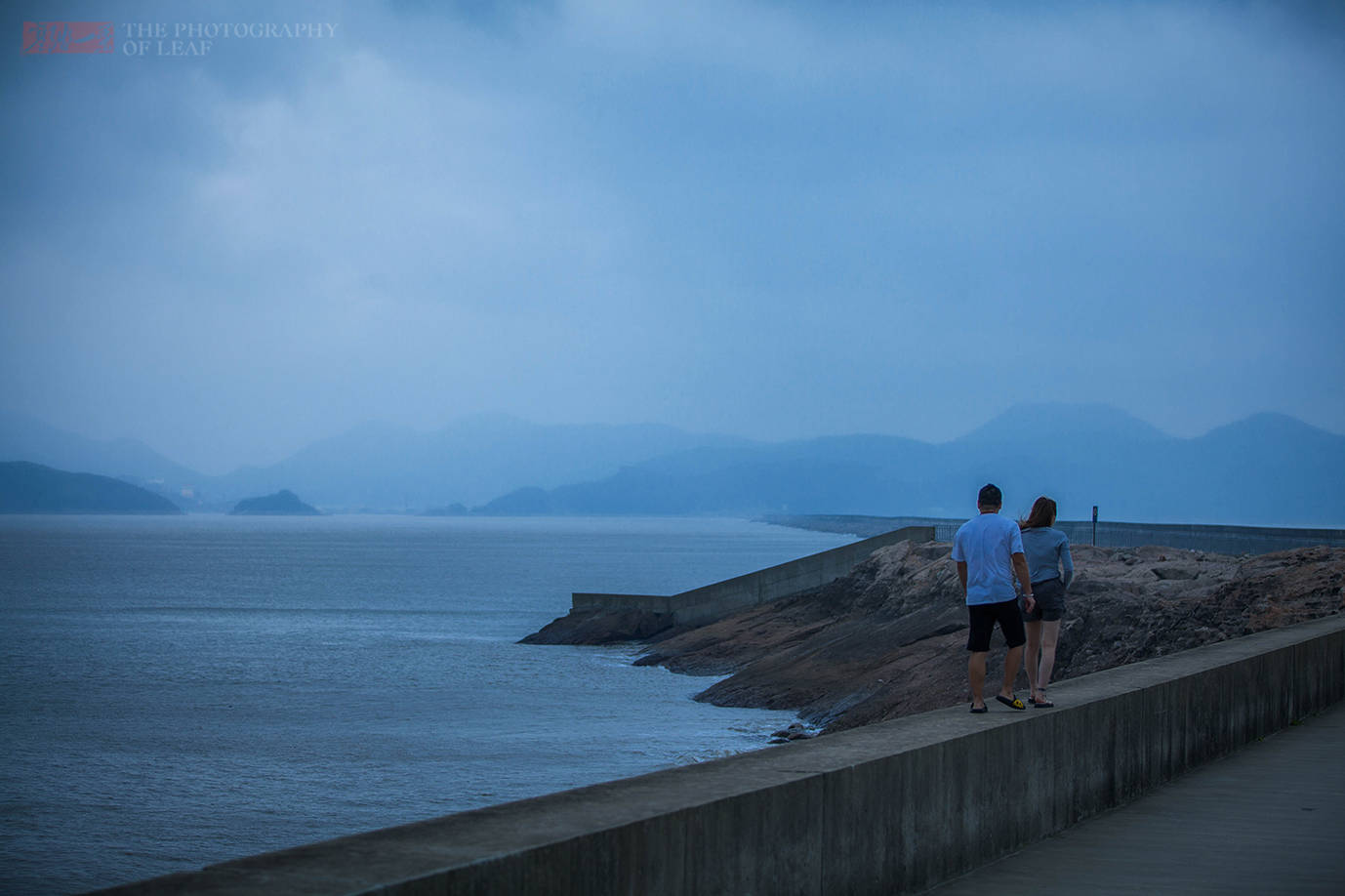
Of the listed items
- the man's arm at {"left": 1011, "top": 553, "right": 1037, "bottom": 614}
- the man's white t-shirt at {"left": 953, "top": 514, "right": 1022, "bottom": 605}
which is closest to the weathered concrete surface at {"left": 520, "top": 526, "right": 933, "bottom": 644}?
the man's arm at {"left": 1011, "top": 553, "right": 1037, "bottom": 614}

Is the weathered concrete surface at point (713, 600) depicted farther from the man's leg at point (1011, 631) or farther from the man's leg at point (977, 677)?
the man's leg at point (977, 677)

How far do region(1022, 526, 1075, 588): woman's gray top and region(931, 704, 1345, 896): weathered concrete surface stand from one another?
5.36 feet

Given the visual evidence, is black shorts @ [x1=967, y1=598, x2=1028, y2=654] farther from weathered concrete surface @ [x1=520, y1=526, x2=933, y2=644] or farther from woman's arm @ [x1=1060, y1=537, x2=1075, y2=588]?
weathered concrete surface @ [x1=520, y1=526, x2=933, y2=644]

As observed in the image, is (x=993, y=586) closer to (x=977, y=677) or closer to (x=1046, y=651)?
(x=977, y=677)

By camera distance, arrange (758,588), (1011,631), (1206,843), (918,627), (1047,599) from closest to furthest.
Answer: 1. (1206,843)
2. (1011,631)
3. (1047,599)
4. (918,627)
5. (758,588)

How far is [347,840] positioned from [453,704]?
26603 millimetres

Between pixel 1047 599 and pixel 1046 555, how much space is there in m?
0.33

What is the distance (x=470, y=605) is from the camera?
65.5 meters

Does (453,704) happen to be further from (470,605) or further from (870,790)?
(470,605)

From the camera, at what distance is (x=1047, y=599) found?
9.52m

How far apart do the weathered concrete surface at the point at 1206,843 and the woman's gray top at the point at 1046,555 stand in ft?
5.36

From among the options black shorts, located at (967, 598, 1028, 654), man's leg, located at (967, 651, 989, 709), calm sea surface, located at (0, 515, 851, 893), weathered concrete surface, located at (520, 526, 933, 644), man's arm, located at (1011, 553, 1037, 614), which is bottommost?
calm sea surface, located at (0, 515, 851, 893)

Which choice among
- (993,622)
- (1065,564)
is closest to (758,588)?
(1065,564)

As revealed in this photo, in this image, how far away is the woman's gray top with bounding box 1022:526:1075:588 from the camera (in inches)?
372
